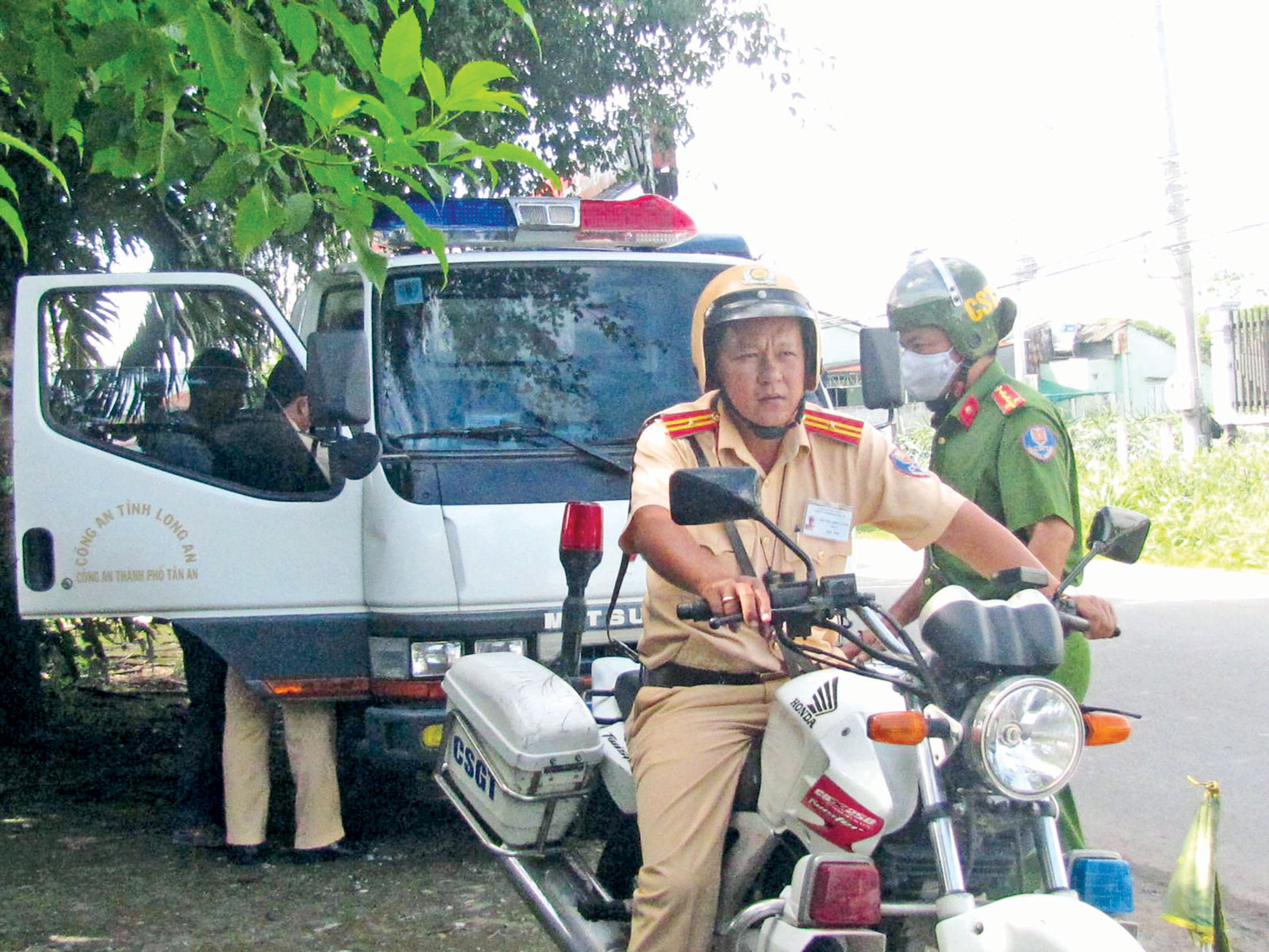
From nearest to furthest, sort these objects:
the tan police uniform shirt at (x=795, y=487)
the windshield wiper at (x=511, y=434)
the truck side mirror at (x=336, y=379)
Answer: the tan police uniform shirt at (x=795, y=487)
the truck side mirror at (x=336, y=379)
the windshield wiper at (x=511, y=434)

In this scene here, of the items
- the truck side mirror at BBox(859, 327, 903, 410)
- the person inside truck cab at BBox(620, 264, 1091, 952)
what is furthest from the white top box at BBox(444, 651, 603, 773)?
the truck side mirror at BBox(859, 327, 903, 410)

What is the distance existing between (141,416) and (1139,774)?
181 inches

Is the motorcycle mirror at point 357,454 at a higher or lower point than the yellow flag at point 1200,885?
higher

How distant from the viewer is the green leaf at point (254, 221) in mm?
2902

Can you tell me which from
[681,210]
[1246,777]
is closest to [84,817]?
[681,210]

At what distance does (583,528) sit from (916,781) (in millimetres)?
1465

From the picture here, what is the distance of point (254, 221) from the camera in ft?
9.54

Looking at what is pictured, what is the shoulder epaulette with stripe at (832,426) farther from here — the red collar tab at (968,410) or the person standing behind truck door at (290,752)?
the person standing behind truck door at (290,752)

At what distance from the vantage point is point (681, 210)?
5.44 meters

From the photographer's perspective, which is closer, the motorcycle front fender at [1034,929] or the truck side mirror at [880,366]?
the motorcycle front fender at [1034,929]

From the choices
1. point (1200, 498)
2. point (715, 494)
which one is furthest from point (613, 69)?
point (1200, 498)

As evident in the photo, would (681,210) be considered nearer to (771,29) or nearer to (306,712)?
(306,712)

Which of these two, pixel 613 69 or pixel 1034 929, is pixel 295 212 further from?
pixel 613 69

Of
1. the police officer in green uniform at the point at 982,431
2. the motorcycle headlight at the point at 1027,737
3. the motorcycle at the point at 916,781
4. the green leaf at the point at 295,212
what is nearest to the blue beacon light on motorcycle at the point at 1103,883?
the motorcycle at the point at 916,781
